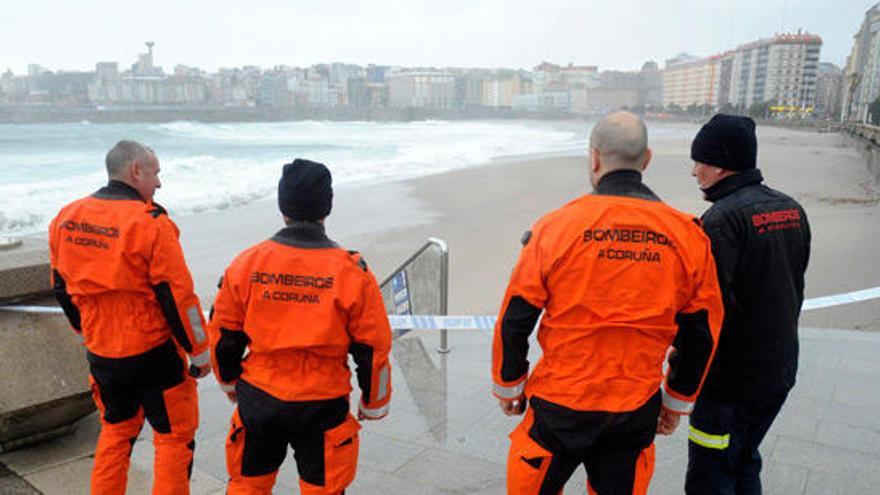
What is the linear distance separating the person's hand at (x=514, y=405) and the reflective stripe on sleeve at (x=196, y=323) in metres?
1.33

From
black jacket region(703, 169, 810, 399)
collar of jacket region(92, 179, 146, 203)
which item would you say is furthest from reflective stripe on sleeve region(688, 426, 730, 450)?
collar of jacket region(92, 179, 146, 203)

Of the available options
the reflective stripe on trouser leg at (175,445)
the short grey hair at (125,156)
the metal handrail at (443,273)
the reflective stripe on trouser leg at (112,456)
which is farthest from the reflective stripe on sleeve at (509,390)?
the metal handrail at (443,273)

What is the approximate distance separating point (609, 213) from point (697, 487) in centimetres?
131

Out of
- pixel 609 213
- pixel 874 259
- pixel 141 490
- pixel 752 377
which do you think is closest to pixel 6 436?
pixel 141 490

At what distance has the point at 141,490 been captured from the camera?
3.07 m

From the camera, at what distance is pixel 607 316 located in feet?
6.34

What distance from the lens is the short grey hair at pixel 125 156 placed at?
2691mm

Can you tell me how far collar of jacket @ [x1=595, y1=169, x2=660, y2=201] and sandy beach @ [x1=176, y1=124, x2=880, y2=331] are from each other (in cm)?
520

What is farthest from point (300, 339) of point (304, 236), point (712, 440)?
point (712, 440)

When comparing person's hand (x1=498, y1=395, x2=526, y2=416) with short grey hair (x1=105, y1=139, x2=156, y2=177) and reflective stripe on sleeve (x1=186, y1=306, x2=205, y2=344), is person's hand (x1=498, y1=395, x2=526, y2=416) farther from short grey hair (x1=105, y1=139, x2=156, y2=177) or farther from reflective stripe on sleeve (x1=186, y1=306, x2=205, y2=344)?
short grey hair (x1=105, y1=139, x2=156, y2=177)

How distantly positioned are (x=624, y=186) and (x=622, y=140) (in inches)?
5.9

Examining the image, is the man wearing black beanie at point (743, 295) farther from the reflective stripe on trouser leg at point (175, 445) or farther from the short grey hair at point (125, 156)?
the short grey hair at point (125, 156)

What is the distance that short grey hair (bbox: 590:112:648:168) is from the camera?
2014 millimetres

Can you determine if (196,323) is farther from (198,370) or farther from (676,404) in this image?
(676,404)
